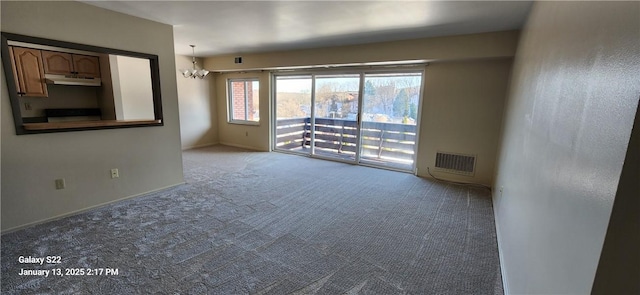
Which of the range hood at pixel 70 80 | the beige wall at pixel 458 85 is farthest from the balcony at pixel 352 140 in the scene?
the range hood at pixel 70 80

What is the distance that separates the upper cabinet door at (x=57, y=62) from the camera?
406 centimetres

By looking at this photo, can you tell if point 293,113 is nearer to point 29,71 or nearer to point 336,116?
point 336,116

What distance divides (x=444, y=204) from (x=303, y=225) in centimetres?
190

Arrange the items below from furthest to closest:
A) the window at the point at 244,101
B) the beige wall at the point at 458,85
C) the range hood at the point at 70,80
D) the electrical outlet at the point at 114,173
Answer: the window at the point at 244,101 → the range hood at the point at 70,80 → the beige wall at the point at 458,85 → the electrical outlet at the point at 114,173

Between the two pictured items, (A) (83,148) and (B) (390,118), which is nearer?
(A) (83,148)

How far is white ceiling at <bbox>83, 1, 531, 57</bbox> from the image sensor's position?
8.76 ft

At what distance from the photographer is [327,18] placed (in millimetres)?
3082

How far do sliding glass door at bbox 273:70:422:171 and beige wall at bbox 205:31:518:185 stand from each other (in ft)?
0.96

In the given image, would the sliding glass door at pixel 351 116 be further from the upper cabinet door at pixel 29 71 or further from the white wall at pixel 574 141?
the upper cabinet door at pixel 29 71

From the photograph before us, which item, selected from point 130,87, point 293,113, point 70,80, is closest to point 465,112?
point 293,113

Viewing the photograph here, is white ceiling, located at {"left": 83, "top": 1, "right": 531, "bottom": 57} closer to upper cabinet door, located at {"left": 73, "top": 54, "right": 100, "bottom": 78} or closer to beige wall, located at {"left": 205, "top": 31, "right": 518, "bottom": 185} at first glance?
beige wall, located at {"left": 205, "top": 31, "right": 518, "bottom": 185}

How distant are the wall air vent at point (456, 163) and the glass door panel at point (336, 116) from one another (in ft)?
5.25

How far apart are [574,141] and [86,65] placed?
21.0 feet

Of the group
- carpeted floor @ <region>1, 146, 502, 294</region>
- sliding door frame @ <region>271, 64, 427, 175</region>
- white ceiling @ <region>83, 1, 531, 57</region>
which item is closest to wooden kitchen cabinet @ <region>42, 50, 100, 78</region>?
white ceiling @ <region>83, 1, 531, 57</region>
